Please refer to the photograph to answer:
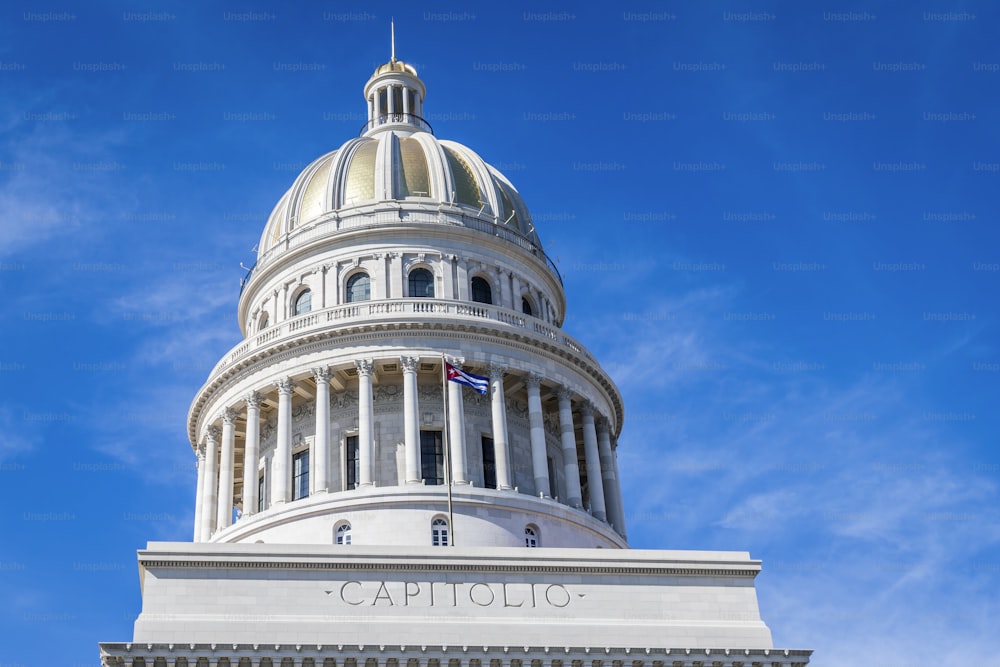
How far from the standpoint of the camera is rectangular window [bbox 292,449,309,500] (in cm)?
5597

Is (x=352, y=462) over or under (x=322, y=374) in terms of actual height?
under

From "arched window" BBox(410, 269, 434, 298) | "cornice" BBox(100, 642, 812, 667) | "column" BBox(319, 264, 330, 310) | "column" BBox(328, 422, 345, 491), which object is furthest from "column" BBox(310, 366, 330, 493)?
"cornice" BBox(100, 642, 812, 667)

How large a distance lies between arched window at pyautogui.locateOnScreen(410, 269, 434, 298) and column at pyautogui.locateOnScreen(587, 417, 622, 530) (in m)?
9.65

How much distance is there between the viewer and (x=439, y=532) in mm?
52438

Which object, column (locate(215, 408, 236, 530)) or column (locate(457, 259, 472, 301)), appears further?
column (locate(457, 259, 472, 301))

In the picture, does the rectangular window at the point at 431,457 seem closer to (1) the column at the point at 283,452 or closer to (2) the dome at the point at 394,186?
(1) the column at the point at 283,452

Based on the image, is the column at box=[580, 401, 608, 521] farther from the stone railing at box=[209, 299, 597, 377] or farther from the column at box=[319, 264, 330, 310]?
the column at box=[319, 264, 330, 310]

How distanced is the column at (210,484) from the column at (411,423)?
954 cm

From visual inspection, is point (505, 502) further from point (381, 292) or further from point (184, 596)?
point (184, 596)

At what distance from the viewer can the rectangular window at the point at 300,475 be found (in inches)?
2203

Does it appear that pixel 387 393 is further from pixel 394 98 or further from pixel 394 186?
pixel 394 98

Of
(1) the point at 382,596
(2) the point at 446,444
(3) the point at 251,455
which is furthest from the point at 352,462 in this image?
(1) the point at 382,596

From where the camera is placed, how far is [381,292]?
197ft

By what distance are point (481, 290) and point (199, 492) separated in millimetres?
15478
